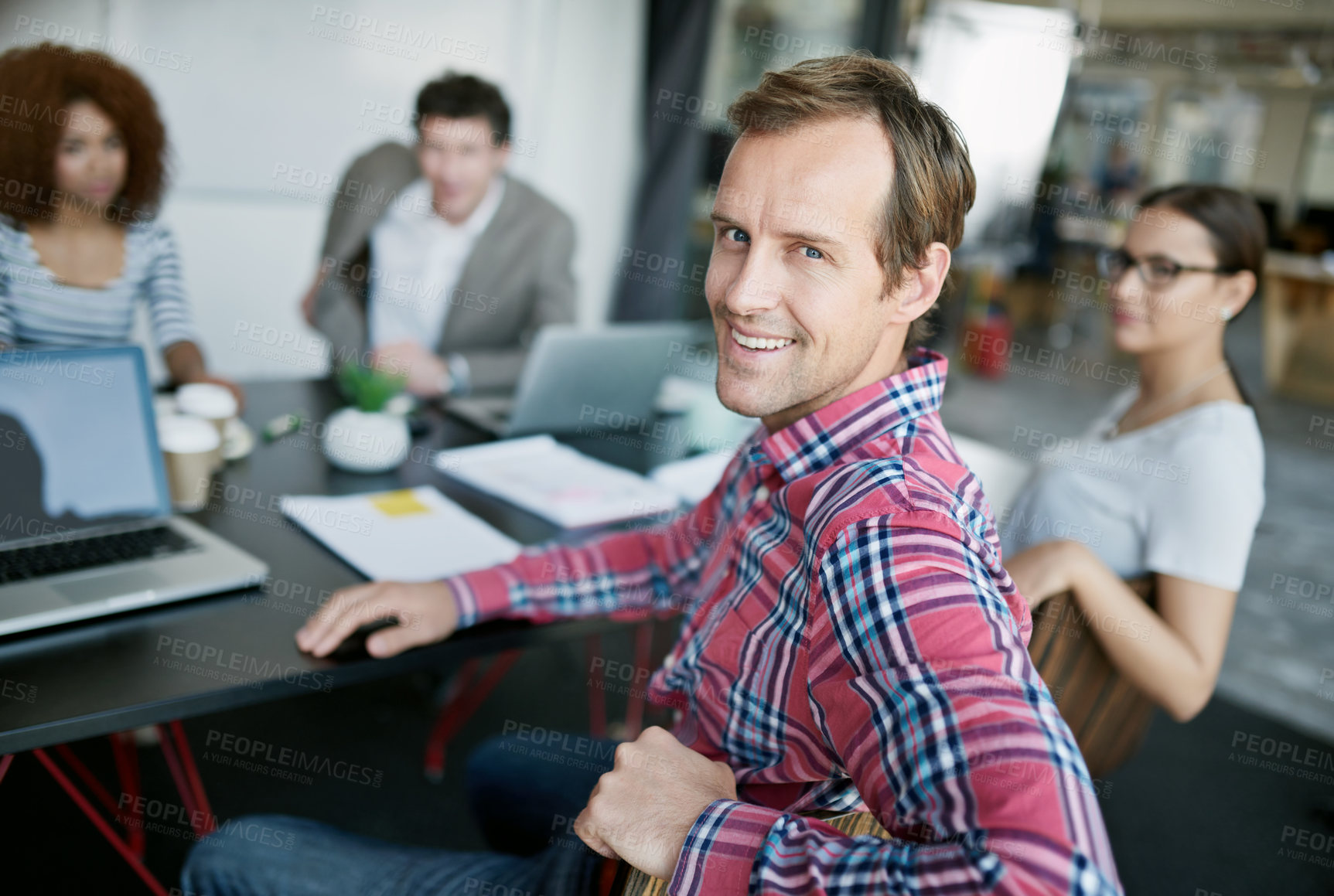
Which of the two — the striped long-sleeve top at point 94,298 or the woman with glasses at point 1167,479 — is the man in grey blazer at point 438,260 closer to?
the striped long-sleeve top at point 94,298

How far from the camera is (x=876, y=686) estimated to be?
0.80m

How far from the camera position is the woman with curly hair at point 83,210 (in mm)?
2010

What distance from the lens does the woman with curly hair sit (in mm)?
2010

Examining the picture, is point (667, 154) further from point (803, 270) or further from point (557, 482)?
point (803, 270)

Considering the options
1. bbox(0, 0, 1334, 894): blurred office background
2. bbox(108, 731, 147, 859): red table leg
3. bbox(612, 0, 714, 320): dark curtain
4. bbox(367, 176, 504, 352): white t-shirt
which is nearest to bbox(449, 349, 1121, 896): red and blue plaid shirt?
bbox(0, 0, 1334, 894): blurred office background

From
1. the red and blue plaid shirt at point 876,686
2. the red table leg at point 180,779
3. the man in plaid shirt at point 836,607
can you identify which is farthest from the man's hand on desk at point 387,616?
the red table leg at point 180,779

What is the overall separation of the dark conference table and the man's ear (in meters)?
0.68

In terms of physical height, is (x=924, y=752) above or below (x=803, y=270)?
below

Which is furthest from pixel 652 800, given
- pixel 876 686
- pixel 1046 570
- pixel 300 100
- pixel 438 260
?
pixel 300 100

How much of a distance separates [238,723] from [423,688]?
47 cm

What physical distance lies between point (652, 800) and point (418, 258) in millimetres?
2405

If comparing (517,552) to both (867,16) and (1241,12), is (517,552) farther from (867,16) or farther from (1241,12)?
(1241,12)

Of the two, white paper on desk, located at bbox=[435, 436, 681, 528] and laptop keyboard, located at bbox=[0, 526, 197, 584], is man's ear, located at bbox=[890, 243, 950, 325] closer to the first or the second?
white paper on desk, located at bbox=[435, 436, 681, 528]

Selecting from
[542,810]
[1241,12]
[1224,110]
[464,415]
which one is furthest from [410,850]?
[1224,110]
